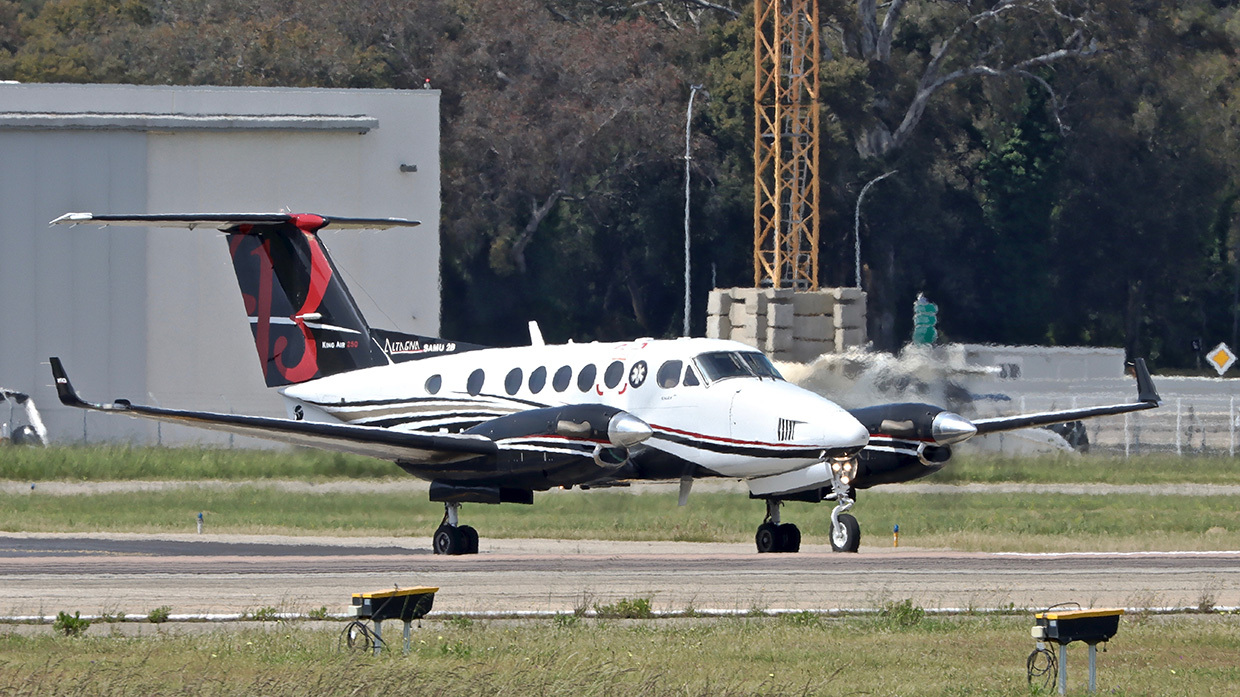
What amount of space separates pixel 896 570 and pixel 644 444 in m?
5.39

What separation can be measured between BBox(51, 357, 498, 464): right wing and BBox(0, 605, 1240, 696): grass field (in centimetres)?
915

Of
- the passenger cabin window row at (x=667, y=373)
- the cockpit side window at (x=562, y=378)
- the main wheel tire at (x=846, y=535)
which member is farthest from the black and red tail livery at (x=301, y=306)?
the main wheel tire at (x=846, y=535)

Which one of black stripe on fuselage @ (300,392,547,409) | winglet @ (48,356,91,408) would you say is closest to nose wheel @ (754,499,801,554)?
black stripe on fuselage @ (300,392,547,409)

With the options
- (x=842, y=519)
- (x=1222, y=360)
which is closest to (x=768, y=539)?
(x=842, y=519)

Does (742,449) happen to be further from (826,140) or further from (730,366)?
(826,140)

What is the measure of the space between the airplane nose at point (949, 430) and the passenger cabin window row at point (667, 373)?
226 centimetres

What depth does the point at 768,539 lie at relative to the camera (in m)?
24.5

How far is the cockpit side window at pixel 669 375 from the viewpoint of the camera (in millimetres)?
24250

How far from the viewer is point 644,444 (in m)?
24.3

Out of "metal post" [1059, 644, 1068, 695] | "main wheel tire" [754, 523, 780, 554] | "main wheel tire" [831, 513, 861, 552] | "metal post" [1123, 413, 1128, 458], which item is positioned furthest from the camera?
"metal post" [1123, 413, 1128, 458]

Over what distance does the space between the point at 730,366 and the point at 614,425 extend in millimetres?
2312

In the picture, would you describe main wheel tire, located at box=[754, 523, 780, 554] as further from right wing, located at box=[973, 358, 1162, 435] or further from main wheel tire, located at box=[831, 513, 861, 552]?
right wing, located at box=[973, 358, 1162, 435]

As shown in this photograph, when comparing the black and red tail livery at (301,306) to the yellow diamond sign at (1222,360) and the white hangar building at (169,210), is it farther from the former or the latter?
the yellow diamond sign at (1222,360)

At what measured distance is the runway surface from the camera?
1659 centimetres
